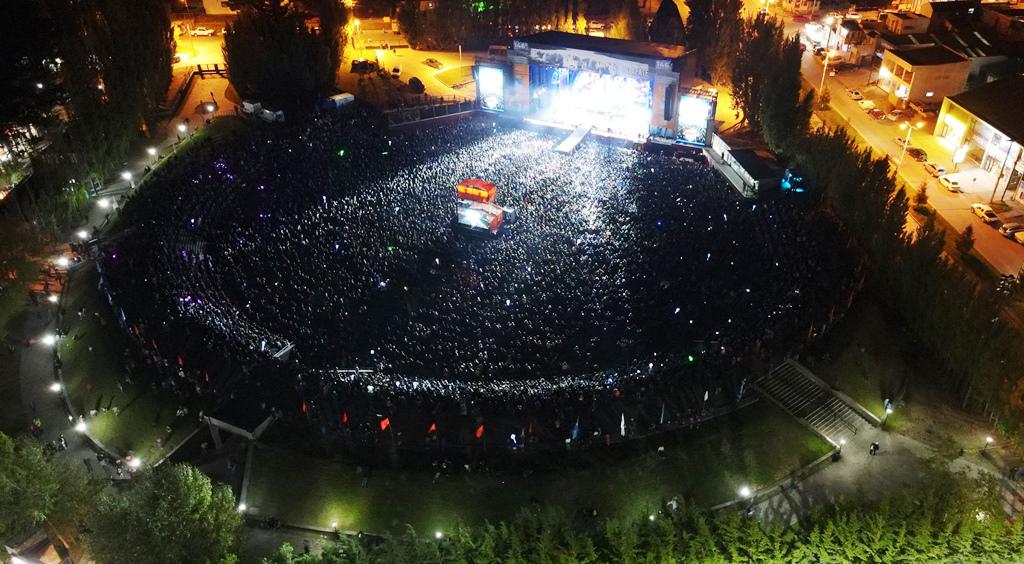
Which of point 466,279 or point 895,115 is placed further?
point 895,115

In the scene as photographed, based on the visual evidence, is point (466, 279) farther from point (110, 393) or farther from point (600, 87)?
point (600, 87)

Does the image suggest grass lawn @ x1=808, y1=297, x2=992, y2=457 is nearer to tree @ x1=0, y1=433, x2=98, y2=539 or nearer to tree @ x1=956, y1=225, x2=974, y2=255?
tree @ x1=956, y1=225, x2=974, y2=255

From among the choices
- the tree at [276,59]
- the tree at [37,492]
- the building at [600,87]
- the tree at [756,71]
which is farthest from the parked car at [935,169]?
the tree at [37,492]

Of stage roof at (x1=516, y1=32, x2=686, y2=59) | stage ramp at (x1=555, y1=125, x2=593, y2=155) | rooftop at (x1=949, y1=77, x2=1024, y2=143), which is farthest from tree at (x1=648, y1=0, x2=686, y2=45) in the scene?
rooftop at (x1=949, y1=77, x2=1024, y2=143)

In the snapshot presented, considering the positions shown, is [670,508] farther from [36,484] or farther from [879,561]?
[36,484]

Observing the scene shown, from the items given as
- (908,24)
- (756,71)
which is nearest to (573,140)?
(756,71)

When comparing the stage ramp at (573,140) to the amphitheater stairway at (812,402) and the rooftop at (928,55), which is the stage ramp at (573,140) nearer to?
the amphitheater stairway at (812,402)
